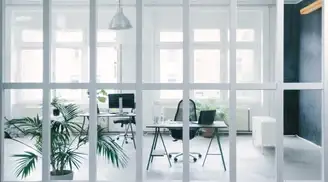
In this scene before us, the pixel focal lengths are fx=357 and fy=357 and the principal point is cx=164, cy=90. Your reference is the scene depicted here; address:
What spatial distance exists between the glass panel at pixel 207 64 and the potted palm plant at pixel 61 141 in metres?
6.40

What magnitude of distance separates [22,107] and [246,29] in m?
6.21

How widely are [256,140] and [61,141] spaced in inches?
197

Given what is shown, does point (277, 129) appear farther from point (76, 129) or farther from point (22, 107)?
point (22, 107)

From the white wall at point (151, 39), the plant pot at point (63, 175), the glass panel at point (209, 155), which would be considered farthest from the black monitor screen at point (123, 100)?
the plant pot at point (63, 175)

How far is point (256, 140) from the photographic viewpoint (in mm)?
7293

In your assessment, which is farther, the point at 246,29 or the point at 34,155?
the point at 246,29

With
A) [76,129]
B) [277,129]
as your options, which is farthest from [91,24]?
[277,129]

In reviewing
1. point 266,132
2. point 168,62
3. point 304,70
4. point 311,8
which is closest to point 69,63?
point 168,62

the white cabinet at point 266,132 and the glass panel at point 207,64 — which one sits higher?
the glass panel at point 207,64

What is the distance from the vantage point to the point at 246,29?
937 centimetres

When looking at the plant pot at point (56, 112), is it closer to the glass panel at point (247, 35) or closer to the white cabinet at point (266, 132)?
the white cabinet at point (266, 132)

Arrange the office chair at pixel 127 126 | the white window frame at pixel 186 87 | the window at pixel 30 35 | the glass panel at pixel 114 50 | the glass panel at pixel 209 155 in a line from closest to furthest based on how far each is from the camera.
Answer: the white window frame at pixel 186 87, the glass panel at pixel 209 155, the office chair at pixel 127 126, the glass panel at pixel 114 50, the window at pixel 30 35

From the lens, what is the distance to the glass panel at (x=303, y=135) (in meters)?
5.72

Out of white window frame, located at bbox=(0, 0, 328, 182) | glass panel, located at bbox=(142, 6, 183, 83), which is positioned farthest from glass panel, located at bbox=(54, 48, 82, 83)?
white window frame, located at bbox=(0, 0, 328, 182)
